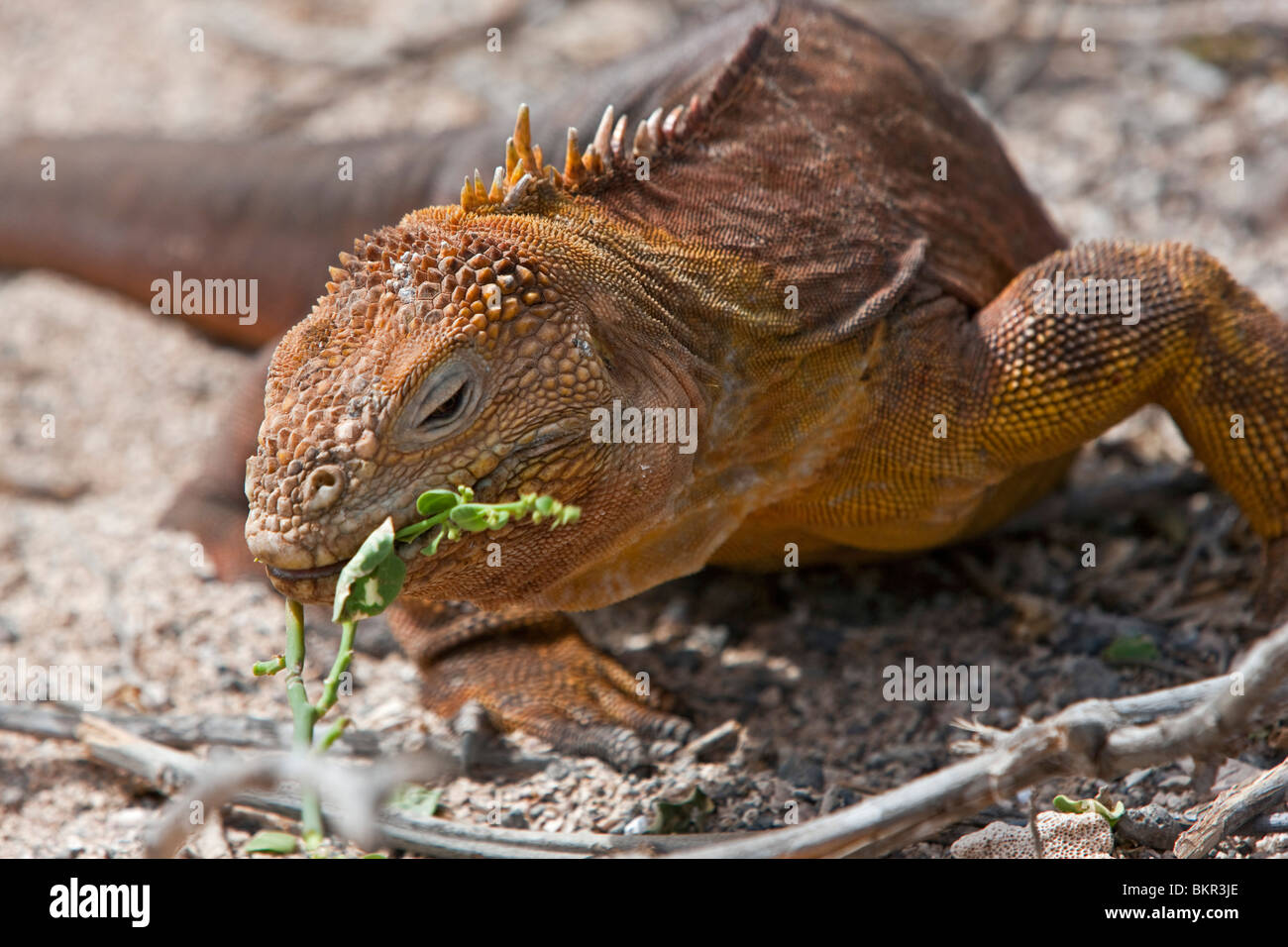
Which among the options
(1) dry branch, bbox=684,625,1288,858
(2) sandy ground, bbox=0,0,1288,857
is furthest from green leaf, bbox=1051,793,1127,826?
(1) dry branch, bbox=684,625,1288,858

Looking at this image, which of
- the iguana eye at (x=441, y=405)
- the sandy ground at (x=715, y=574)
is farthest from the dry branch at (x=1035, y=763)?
the iguana eye at (x=441, y=405)

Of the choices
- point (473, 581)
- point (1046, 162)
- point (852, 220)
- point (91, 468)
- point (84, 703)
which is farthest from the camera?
point (1046, 162)

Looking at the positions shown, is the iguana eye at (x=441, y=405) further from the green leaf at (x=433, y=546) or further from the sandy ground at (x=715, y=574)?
the sandy ground at (x=715, y=574)

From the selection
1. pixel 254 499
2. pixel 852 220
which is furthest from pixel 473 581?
pixel 852 220

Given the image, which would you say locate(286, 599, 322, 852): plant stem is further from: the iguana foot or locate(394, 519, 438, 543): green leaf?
the iguana foot

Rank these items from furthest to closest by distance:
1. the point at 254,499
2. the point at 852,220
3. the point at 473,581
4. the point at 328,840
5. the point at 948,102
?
the point at 948,102 < the point at 852,220 < the point at 328,840 < the point at 473,581 < the point at 254,499

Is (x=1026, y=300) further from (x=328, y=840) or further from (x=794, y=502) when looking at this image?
(x=328, y=840)
